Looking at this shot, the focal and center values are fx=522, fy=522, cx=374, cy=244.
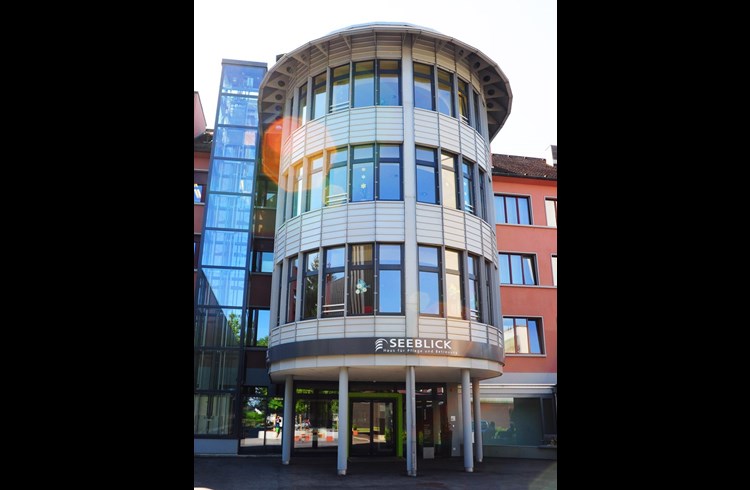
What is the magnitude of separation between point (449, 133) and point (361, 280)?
603 cm

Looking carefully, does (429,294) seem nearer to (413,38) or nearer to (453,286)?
(453,286)

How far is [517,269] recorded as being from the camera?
24750 mm

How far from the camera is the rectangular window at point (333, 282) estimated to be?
15.9 metres

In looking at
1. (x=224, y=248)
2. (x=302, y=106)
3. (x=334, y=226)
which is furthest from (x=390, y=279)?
(x=224, y=248)

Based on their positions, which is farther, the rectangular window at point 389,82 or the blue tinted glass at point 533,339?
the blue tinted glass at point 533,339

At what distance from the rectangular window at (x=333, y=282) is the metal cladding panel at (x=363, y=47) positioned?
6750 mm

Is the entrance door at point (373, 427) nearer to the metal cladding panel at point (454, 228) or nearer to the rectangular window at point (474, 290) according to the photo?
the rectangular window at point (474, 290)

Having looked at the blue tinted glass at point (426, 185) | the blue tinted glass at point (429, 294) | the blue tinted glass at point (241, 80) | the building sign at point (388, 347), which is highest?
the blue tinted glass at point (241, 80)

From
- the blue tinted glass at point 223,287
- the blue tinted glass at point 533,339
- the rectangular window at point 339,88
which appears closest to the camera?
the rectangular window at point 339,88

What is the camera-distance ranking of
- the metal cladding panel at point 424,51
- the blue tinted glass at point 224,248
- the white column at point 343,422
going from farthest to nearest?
1. the blue tinted glass at point 224,248
2. the metal cladding panel at point 424,51
3. the white column at point 343,422

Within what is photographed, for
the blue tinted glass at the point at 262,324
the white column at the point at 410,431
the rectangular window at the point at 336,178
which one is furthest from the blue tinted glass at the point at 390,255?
the blue tinted glass at the point at 262,324

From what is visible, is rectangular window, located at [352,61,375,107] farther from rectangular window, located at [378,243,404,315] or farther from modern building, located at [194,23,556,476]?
rectangular window, located at [378,243,404,315]

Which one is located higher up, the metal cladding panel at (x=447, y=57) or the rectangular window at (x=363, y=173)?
the metal cladding panel at (x=447, y=57)
